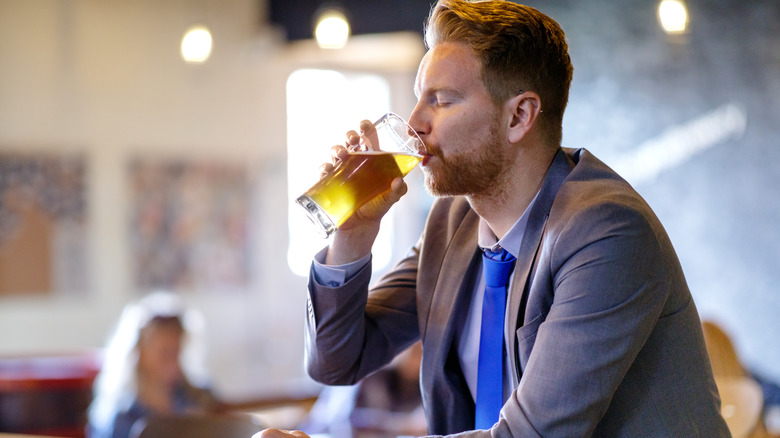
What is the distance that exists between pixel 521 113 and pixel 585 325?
48 cm

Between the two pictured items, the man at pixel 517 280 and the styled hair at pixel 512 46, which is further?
the styled hair at pixel 512 46

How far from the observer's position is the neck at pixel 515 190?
1.45 meters

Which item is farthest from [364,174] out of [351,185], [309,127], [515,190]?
[309,127]

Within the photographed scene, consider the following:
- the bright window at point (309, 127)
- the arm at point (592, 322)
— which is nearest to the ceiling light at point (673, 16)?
the arm at point (592, 322)

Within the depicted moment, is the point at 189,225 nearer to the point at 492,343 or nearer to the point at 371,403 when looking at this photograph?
the point at 371,403

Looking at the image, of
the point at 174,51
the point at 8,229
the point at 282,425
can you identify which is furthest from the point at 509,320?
the point at 174,51

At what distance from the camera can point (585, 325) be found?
3.65ft

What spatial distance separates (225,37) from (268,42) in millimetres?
356

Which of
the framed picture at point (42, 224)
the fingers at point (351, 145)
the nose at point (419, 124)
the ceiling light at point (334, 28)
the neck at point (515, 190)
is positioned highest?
the ceiling light at point (334, 28)

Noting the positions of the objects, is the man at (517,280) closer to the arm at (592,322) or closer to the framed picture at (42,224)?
the arm at (592,322)

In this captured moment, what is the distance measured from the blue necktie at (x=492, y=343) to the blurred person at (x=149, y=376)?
221 centimetres

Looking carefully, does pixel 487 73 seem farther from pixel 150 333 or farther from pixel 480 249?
pixel 150 333

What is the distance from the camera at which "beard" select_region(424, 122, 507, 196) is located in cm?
142

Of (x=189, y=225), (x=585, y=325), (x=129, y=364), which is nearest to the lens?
(x=585, y=325)
